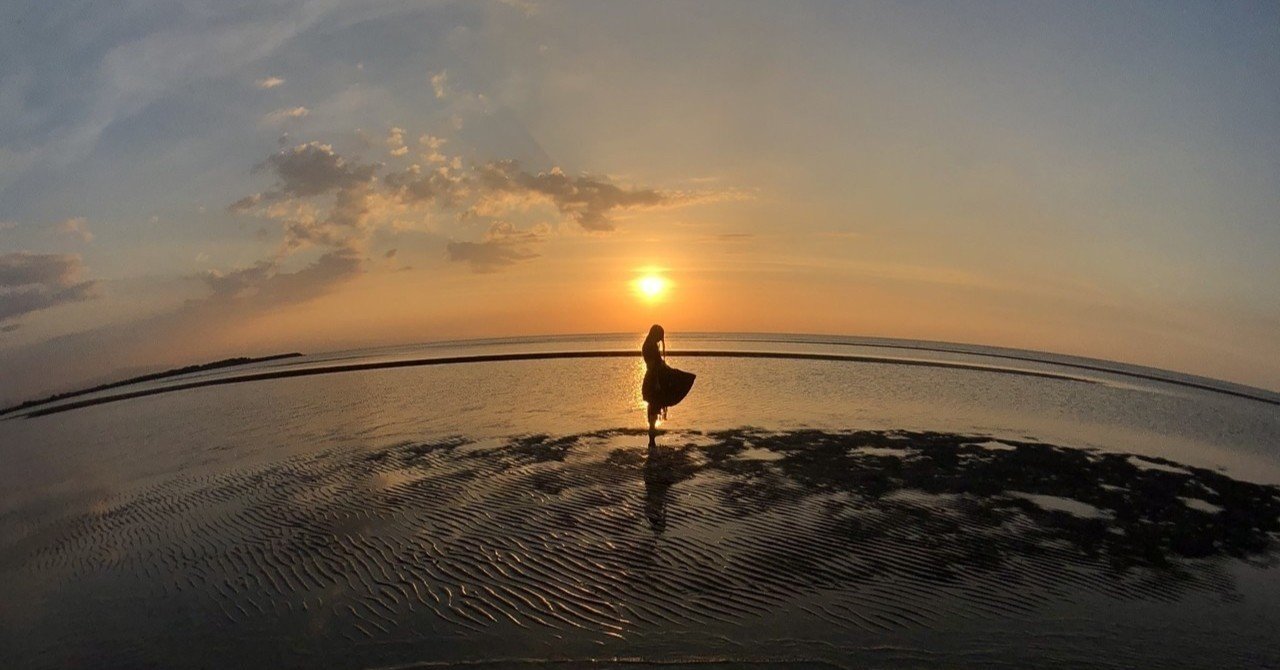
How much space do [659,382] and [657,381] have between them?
0.35 feet

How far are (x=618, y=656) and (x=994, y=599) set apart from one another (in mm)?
4926

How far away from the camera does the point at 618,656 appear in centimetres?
684

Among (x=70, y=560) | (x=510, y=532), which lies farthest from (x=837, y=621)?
(x=70, y=560)

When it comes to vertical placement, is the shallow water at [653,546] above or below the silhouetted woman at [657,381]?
below

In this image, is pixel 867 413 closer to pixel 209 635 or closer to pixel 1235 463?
pixel 1235 463

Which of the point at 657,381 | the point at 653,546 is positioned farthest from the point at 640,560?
the point at 657,381

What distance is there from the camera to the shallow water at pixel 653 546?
7.36m

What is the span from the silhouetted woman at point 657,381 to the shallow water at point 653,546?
1.27 m

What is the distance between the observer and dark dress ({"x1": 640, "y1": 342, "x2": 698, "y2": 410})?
19000 mm

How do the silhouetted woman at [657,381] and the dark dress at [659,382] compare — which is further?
the dark dress at [659,382]

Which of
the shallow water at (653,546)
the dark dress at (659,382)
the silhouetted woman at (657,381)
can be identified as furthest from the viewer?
the dark dress at (659,382)

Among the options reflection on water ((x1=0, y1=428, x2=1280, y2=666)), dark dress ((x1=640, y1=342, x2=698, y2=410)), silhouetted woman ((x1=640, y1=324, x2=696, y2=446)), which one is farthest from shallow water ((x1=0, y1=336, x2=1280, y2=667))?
dark dress ((x1=640, y1=342, x2=698, y2=410))

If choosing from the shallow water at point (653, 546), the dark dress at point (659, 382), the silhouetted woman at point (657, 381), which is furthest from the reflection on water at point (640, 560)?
the dark dress at point (659, 382)

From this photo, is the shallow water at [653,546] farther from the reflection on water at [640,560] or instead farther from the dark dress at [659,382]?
the dark dress at [659,382]
